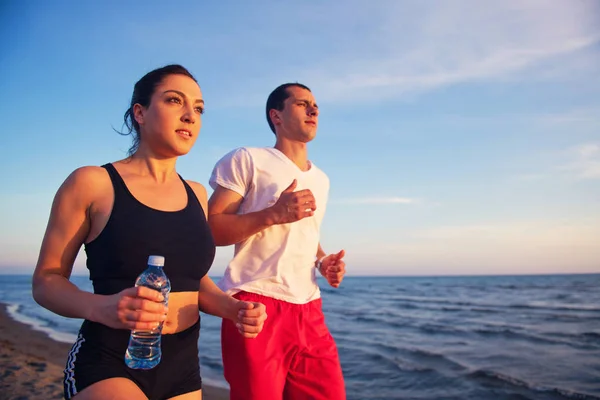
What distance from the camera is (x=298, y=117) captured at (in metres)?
3.55

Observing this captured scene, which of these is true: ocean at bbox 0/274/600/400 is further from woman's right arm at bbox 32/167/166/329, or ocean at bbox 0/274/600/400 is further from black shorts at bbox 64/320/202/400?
woman's right arm at bbox 32/167/166/329

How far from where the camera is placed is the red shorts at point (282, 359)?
9.45ft

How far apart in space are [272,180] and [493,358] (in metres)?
9.77

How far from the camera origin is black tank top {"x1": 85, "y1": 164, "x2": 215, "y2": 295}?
213 cm

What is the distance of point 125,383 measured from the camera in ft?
6.74

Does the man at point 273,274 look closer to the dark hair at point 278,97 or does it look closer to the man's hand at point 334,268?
the man's hand at point 334,268

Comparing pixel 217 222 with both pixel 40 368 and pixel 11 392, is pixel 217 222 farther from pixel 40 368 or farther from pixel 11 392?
pixel 40 368

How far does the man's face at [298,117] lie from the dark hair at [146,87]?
1.02 meters

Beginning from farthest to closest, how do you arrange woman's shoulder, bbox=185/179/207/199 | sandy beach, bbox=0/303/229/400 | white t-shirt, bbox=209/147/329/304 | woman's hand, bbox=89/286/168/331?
sandy beach, bbox=0/303/229/400 < white t-shirt, bbox=209/147/329/304 < woman's shoulder, bbox=185/179/207/199 < woman's hand, bbox=89/286/168/331

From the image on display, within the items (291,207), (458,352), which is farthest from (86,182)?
(458,352)

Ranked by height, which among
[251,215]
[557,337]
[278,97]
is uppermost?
[278,97]

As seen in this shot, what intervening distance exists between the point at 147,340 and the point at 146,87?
1.28 metres

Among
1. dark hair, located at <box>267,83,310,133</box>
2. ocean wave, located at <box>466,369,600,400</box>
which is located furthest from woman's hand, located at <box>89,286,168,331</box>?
ocean wave, located at <box>466,369,600,400</box>

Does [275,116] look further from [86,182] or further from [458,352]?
[458,352]
